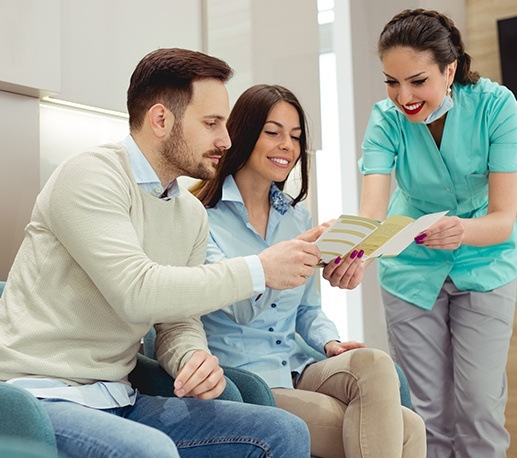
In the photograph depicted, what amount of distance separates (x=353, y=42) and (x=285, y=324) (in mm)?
2321

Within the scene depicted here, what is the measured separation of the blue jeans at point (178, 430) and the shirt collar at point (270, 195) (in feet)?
2.16

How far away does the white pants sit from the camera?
248 centimetres

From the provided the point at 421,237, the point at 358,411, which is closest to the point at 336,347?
the point at 358,411

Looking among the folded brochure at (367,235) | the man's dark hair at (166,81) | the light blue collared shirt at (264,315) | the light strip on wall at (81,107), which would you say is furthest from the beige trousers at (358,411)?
the light strip on wall at (81,107)

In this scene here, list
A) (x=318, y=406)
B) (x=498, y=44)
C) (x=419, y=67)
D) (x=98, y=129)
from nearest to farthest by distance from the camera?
(x=318, y=406)
(x=419, y=67)
(x=98, y=129)
(x=498, y=44)

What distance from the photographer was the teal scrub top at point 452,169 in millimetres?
2432

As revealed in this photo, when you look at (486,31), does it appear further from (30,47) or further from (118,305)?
(118,305)

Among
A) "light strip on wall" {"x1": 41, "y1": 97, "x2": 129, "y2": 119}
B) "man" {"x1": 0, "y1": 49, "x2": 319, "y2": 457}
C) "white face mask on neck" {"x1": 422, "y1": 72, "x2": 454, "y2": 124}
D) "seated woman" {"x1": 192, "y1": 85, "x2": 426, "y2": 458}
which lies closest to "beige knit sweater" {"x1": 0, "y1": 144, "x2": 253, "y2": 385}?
"man" {"x1": 0, "y1": 49, "x2": 319, "y2": 457}

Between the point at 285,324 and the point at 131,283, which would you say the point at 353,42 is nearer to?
the point at 285,324

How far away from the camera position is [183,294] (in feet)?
4.83

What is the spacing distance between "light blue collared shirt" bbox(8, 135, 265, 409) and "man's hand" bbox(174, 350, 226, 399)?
0.40ft

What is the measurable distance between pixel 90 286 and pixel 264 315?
2.12 ft

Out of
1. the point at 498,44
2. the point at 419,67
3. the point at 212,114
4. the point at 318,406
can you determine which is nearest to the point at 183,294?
the point at 212,114

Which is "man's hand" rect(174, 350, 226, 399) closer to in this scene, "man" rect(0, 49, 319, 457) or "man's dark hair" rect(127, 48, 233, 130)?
"man" rect(0, 49, 319, 457)
